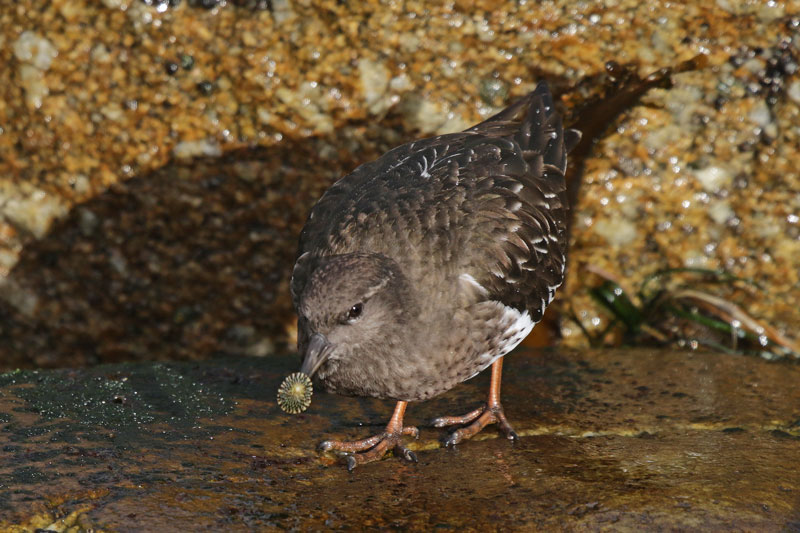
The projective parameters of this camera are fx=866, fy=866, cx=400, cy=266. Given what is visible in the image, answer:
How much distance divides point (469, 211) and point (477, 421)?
1.01m

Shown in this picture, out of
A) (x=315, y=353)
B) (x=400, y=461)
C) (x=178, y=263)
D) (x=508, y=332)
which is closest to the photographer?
(x=315, y=353)

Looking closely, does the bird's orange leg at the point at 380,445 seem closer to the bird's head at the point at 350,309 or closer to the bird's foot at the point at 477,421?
the bird's foot at the point at 477,421

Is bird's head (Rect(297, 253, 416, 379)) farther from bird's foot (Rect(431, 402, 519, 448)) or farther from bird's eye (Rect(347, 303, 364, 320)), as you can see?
bird's foot (Rect(431, 402, 519, 448))

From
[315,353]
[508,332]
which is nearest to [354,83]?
[508,332]

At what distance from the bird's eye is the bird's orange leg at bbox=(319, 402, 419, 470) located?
62 centimetres

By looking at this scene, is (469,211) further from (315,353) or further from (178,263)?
(178,263)

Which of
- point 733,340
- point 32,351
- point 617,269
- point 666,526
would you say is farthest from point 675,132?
point 32,351

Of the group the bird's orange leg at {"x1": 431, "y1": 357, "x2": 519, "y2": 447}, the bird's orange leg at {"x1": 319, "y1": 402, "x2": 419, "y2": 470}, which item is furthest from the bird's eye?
the bird's orange leg at {"x1": 431, "y1": 357, "x2": 519, "y2": 447}

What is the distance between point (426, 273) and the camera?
389 cm

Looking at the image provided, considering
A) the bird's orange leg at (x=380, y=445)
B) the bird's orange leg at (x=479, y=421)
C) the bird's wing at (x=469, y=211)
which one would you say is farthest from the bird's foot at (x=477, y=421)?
the bird's wing at (x=469, y=211)

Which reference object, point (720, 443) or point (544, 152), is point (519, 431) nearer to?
point (720, 443)

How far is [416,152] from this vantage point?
15.0ft

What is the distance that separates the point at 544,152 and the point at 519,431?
5.19ft

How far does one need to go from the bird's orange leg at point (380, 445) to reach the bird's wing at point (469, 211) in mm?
728
